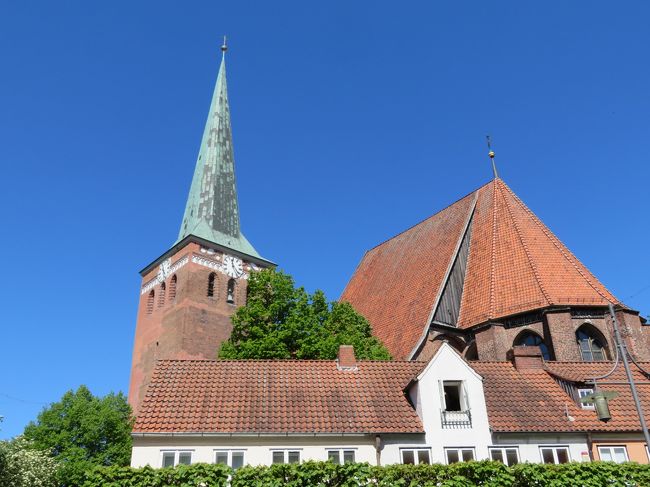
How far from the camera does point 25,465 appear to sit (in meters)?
26.6

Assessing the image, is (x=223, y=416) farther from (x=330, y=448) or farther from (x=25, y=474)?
(x=25, y=474)

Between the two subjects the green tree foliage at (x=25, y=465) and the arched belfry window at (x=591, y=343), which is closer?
the green tree foliage at (x=25, y=465)

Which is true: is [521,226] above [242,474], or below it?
above

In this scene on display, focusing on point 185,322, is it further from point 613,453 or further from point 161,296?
point 613,453

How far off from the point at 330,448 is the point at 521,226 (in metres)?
18.0

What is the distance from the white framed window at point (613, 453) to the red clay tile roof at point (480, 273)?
8.37 metres

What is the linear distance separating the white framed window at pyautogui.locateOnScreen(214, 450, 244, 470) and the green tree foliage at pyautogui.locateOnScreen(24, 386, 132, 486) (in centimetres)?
1757

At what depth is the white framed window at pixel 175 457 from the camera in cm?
1560

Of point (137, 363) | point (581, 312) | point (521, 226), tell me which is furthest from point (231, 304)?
point (581, 312)

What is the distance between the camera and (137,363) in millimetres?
36531

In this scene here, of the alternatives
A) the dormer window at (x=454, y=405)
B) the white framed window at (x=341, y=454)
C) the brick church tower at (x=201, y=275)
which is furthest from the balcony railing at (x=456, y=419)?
the brick church tower at (x=201, y=275)

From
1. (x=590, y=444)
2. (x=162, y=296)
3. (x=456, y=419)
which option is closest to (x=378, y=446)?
(x=456, y=419)

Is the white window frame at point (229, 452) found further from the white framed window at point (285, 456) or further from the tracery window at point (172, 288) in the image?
the tracery window at point (172, 288)

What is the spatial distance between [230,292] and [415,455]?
22.8m
